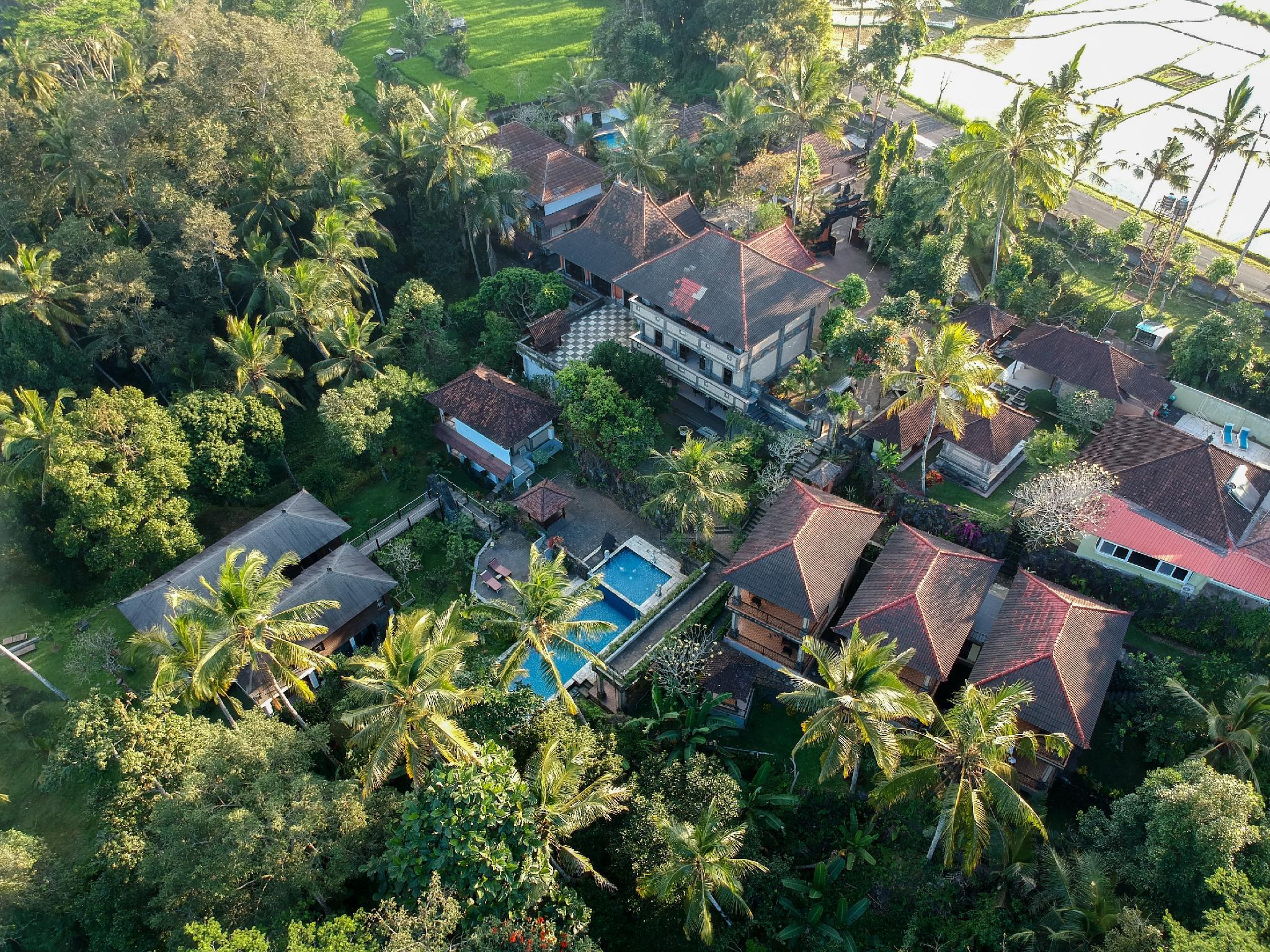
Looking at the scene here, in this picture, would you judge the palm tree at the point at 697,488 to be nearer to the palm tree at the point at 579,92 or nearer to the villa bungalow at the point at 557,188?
the villa bungalow at the point at 557,188

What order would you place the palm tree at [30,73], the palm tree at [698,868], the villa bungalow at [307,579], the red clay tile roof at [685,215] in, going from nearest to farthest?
the palm tree at [698,868] < the villa bungalow at [307,579] < the red clay tile roof at [685,215] < the palm tree at [30,73]

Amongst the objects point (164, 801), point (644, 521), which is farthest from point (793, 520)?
point (164, 801)

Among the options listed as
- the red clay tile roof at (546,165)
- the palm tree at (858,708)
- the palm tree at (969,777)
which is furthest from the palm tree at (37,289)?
the palm tree at (969,777)

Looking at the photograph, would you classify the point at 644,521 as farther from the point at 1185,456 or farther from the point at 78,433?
the point at 78,433

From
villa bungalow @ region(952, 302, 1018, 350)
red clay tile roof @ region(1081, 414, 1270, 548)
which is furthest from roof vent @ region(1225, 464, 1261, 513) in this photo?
villa bungalow @ region(952, 302, 1018, 350)

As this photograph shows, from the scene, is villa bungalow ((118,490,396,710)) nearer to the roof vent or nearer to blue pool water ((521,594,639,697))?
blue pool water ((521,594,639,697))

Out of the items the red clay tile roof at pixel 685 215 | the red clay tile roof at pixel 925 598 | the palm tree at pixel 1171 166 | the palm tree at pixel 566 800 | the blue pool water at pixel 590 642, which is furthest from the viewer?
the red clay tile roof at pixel 685 215

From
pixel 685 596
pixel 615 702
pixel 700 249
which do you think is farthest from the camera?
pixel 700 249
